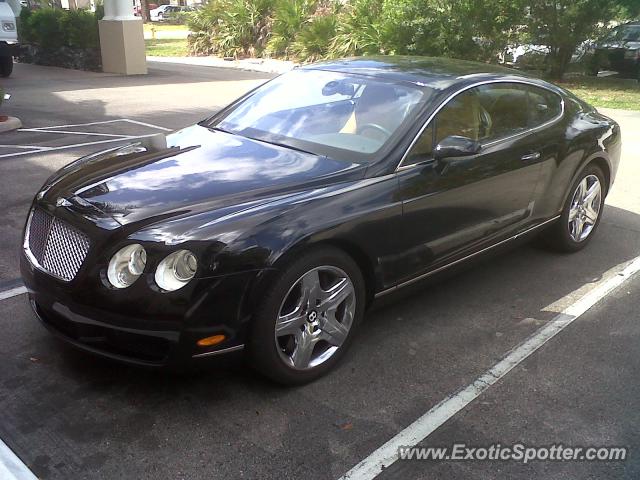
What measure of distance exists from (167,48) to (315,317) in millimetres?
29623

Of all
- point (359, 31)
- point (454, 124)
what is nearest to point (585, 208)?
point (454, 124)

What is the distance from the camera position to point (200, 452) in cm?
288

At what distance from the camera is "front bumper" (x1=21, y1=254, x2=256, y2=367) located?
2.93 meters

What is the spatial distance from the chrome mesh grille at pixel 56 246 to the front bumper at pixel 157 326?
10 cm

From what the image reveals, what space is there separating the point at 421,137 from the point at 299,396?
169cm

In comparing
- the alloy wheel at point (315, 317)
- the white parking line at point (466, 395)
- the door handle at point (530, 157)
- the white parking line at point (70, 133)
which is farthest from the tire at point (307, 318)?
the white parking line at point (70, 133)

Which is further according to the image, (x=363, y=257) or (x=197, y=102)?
(x=197, y=102)

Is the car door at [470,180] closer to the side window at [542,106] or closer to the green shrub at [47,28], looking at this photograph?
the side window at [542,106]

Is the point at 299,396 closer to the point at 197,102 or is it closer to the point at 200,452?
the point at 200,452

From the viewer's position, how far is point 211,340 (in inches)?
118

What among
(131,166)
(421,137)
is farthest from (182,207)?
(421,137)

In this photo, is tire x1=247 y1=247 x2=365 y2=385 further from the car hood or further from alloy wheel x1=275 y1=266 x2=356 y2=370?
the car hood

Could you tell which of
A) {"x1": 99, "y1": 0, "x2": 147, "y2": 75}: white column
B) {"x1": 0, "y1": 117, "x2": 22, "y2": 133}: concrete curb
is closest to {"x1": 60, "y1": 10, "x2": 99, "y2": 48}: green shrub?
{"x1": 99, "y1": 0, "x2": 147, "y2": 75}: white column

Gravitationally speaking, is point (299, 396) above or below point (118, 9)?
below
